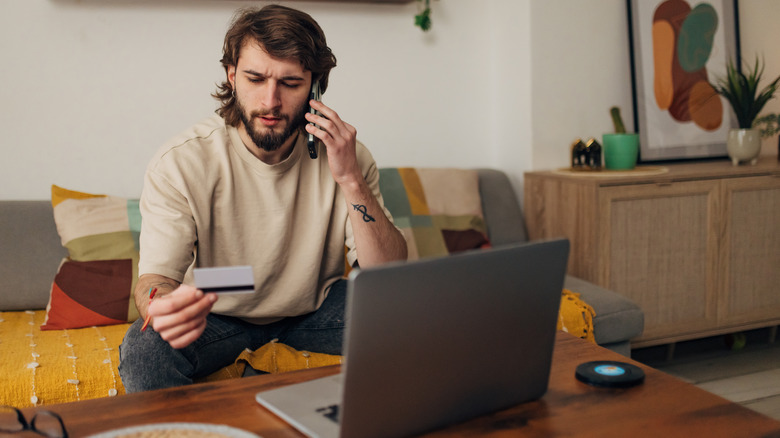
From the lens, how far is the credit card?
85 cm

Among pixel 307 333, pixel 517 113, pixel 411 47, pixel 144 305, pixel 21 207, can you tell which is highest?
pixel 411 47

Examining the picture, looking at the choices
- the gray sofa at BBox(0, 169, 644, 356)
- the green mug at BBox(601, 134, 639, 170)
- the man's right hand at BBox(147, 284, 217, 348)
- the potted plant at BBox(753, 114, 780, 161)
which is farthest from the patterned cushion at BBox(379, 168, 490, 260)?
the man's right hand at BBox(147, 284, 217, 348)

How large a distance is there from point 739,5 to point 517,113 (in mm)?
1208

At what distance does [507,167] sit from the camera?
2.88 meters

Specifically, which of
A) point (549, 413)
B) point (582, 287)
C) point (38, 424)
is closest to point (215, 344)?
point (38, 424)

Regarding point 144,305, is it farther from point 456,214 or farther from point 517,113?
point 517,113

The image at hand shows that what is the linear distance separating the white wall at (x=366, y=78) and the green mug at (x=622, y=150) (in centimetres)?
21

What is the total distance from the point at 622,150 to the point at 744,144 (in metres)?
0.54

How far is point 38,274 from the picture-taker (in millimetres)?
2096

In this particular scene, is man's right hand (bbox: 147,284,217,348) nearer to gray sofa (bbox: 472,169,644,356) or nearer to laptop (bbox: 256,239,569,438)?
laptop (bbox: 256,239,569,438)

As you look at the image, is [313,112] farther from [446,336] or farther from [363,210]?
[446,336]

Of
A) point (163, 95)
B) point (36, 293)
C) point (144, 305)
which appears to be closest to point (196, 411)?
point (144, 305)

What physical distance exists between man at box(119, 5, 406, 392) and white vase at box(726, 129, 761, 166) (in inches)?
68.6

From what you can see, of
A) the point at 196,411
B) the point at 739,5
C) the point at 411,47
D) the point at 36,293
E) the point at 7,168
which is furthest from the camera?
the point at 739,5
